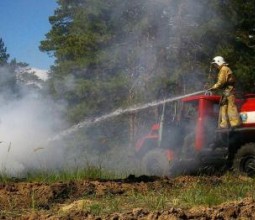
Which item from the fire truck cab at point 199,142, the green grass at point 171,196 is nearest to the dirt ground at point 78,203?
the green grass at point 171,196

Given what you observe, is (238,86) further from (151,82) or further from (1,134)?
(1,134)

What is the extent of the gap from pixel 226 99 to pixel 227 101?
48mm

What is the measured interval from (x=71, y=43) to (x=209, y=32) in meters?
9.04

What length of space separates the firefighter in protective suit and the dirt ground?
8.07 ft

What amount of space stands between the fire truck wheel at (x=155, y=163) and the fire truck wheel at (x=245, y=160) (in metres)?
1.98

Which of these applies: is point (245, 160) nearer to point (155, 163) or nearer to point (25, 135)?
point (155, 163)

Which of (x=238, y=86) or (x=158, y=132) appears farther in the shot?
(x=238, y=86)

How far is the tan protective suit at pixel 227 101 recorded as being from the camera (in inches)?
457

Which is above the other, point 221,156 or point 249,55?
point 249,55

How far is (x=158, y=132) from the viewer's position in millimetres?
13500

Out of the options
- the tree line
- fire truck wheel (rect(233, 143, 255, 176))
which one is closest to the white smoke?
the tree line

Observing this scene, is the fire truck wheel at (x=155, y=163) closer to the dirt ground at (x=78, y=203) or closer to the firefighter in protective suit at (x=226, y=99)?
the firefighter in protective suit at (x=226, y=99)

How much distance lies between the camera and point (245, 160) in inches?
445

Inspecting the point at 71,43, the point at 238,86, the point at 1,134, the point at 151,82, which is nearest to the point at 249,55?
the point at 238,86
